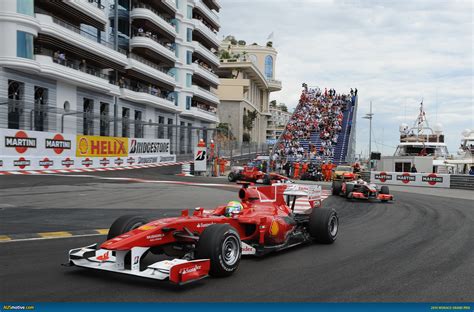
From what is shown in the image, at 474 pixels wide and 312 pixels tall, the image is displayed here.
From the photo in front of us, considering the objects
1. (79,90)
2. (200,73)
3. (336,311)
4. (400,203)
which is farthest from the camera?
(200,73)

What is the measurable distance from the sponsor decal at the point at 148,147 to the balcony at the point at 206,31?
24.3 m

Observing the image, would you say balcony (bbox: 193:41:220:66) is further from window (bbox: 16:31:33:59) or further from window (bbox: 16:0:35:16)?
window (bbox: 16:31:33:59)

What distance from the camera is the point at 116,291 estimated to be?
Result: 17.6ft

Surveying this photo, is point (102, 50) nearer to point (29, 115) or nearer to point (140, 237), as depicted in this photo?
point (29, 115)

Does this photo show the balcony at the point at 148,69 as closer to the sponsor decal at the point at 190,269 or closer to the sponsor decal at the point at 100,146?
the sponsor decal at the point at 100,146

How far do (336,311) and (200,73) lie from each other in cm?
5794

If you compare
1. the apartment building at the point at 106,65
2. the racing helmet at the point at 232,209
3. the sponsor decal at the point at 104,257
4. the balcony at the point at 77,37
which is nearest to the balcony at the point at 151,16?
the apartment building at the point at 106,65

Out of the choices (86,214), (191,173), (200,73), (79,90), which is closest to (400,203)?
(86,214)

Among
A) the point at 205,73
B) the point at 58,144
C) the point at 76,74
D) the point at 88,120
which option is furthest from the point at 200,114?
the point at 58,144

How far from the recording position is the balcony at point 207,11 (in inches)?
2367

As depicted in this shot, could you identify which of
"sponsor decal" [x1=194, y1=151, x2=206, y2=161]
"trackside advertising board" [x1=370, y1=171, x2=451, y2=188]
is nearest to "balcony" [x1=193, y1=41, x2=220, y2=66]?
"sponsor decal" [x1=194, y1=151, x2=206, y2=161]

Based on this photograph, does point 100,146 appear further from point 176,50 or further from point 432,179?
point 176,50

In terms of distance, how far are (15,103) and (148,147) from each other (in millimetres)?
13244

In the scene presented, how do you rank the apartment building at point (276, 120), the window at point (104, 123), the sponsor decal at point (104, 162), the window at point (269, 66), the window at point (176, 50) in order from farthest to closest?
the apartment building at point (276, 120) < the window at point (269, 66) < the window at point (176, 50) < the window at point (104, 123) < the sponsor decal at point (104, 162)
